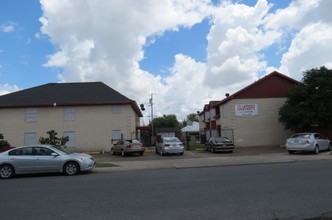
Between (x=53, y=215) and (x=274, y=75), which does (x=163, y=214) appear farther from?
(x=274, y=75)

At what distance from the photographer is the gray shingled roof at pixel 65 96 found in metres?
35.9

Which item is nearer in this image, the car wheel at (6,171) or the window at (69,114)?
the car wheel at (6,171)

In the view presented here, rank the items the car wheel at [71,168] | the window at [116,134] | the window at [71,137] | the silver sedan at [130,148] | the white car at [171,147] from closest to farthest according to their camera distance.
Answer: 1. the car wheel at [71,168]
2. the white car at [171,147]
3. the silver sedan at [130,148]
4. the window at [71,137]
5. the window at [116,134]

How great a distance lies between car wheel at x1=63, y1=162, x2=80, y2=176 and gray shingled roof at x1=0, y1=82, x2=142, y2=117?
19015mm

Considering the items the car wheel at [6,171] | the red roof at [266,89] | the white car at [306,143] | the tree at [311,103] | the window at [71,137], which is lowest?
A: the car wheel at [6,171]

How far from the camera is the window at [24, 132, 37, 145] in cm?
3584

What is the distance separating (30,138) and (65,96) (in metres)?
5.33

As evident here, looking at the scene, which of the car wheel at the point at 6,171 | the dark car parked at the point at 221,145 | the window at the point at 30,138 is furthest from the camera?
the window at the point at 30,138

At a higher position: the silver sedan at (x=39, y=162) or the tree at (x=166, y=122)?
the tree at (x=166, y=122)

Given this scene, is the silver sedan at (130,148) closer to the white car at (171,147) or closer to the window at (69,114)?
the white car at (171,147)

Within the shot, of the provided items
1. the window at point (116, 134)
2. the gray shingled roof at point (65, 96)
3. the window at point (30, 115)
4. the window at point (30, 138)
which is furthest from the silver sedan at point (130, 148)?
the window at point (30, 115)

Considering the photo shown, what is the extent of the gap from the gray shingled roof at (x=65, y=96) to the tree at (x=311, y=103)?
49.0 feet

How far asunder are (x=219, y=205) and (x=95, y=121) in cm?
2907

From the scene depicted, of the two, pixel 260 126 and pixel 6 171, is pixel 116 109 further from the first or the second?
pixel 6 171
